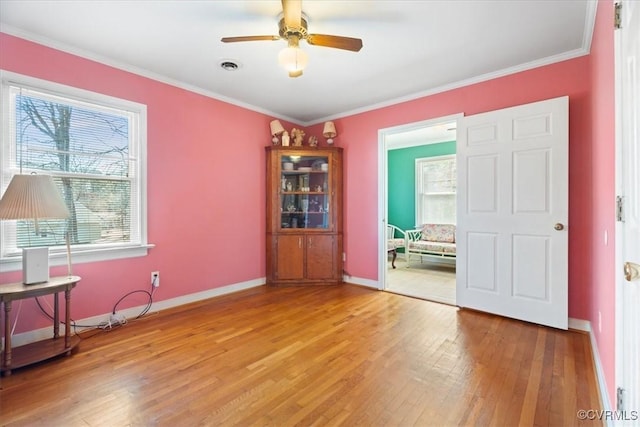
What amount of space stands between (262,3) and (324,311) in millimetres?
2695

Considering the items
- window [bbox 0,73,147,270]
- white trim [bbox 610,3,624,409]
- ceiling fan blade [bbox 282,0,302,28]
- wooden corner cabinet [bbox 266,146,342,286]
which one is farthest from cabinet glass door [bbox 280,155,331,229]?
white trim [bbox 610,3,624,409]

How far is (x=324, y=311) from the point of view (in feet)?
10.1

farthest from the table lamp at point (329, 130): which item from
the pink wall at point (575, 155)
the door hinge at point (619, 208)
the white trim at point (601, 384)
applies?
the white trim at point (601, 384)

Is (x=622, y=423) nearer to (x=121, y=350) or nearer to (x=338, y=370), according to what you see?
(x=338, y=370)

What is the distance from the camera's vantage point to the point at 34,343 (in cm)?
223

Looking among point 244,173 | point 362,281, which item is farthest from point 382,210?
point 244,173

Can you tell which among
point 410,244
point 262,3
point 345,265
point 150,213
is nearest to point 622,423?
point 262,3

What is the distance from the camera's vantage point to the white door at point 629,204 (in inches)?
40.0

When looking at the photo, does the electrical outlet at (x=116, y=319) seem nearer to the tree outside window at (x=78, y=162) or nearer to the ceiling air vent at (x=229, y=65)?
the tree outside window at (x=78, y=162)

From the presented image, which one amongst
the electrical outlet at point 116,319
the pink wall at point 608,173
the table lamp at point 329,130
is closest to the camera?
the pink wall at point 608,173

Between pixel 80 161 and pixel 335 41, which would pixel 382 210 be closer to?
pixel 335 41

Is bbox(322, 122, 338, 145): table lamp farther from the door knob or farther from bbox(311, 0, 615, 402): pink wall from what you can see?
the door knob

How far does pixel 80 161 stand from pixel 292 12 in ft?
7.30

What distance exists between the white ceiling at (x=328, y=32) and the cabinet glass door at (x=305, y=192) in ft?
3.76
